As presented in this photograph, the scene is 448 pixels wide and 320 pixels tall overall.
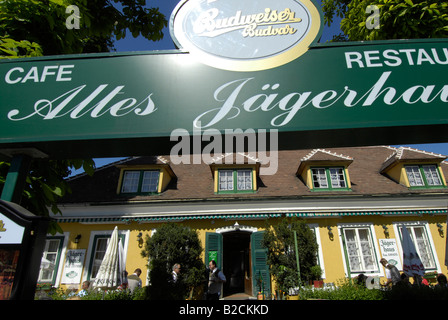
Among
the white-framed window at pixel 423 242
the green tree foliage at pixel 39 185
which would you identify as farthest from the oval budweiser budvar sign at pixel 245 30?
the white-framed window at pixel 423 242

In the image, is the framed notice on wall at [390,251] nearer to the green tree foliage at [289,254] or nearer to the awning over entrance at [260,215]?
the awning over entrance at [260,215]

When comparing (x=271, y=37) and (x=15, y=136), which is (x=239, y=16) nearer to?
(x=271, y=37)

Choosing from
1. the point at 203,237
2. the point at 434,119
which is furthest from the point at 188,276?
the point at 434,119

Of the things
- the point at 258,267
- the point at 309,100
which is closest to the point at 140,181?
the point at 258,267

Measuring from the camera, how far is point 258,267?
11.6 meters

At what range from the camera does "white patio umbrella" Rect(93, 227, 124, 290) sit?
8.32 meters

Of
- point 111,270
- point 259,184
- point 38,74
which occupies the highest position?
point 259,184

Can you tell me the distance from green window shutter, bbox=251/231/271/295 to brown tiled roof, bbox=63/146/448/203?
6.45 feet

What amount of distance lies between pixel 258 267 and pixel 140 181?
706 cm

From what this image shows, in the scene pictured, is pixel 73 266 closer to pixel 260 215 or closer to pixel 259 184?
A: pixel 260 215

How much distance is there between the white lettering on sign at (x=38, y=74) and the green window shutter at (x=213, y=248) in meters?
9.99

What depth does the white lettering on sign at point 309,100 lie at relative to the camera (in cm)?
259

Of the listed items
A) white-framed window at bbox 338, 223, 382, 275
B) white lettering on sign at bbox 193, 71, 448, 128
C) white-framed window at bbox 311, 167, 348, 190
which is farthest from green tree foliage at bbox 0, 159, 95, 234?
white-framed window at bbox 311, 167, 348, 190

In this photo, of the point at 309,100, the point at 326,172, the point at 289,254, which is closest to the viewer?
the point at 309,100
